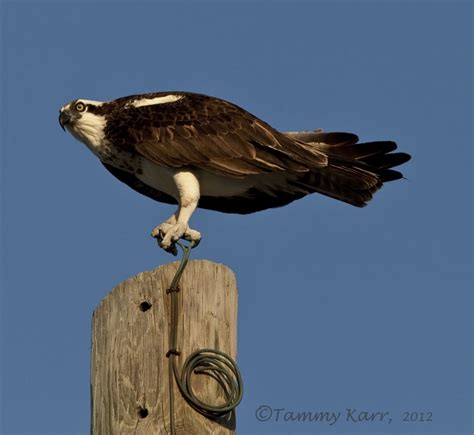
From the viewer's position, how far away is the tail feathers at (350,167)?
7.89 meters

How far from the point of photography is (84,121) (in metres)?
8.01

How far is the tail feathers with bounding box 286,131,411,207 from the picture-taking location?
25.9 feet

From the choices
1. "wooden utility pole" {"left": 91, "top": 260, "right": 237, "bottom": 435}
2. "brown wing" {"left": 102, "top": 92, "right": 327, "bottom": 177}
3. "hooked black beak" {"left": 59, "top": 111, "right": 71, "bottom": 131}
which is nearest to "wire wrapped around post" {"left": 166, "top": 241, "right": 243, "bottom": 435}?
"wooden utility pole" {"left": 91, "top": 260, "right": 237, "bottom": 435}

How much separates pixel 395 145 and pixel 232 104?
135cm

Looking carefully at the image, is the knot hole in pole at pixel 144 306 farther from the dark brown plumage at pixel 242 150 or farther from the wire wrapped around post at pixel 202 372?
the dark brown plumage at pixel 242 150

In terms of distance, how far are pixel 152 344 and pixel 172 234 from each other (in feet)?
5.16

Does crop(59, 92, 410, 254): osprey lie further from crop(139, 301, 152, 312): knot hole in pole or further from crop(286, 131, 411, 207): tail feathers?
crop(139, 301, 152, 312): knot hole in pole

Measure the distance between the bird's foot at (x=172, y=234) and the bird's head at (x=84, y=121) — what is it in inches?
47.8

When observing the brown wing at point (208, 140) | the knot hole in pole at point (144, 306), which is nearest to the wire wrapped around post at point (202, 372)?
the knot hole in pole at point (144, 306)

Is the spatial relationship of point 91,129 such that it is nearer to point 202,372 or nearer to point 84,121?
point 84,121

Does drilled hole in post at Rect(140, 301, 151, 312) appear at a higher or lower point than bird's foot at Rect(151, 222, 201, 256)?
lower

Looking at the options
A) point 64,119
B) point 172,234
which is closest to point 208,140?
point 172,234

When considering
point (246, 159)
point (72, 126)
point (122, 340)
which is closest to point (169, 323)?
point (122, 340)

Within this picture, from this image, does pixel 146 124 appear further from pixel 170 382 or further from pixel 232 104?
pixel 170 382
